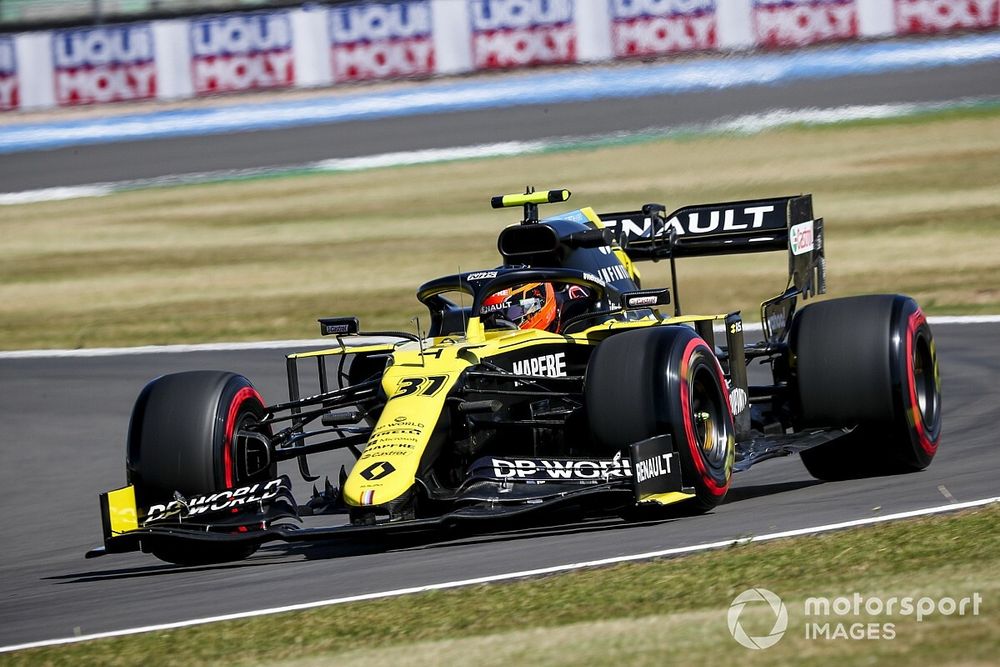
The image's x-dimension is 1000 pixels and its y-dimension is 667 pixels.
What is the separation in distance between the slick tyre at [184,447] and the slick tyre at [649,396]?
82.7 inches

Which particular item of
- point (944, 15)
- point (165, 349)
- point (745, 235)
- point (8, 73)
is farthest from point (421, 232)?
point (8, 73)

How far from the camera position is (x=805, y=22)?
2955 cm

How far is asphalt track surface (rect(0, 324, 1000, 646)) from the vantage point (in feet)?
24.7

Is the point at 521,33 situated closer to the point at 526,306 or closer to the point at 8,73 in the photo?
the point at 8,73

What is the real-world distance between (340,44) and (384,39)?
1027 mm

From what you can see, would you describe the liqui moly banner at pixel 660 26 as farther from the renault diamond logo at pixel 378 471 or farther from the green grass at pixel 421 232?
the renault diamond logo at pixel 378 471

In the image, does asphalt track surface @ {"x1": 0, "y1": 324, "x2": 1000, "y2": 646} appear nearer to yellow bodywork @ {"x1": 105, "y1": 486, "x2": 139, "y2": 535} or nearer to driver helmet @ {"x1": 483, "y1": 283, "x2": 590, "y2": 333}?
yellow bodywork @ {"x1": 105, "y1": 486, "x2": 139, "y2": 535}

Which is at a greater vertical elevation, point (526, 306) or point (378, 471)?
point (526, 306)

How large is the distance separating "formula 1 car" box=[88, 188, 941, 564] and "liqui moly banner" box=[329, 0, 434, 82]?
73.2 feet

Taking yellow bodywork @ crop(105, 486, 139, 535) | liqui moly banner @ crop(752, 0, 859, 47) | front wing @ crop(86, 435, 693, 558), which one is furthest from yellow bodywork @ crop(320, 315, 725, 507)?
liqui moly banner @ crop(752, 0, 859, 47)

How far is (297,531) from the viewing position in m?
8.16

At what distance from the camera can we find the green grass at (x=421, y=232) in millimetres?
19953

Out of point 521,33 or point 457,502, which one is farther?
point 521,33

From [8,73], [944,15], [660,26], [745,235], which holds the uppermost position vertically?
[8,73]
